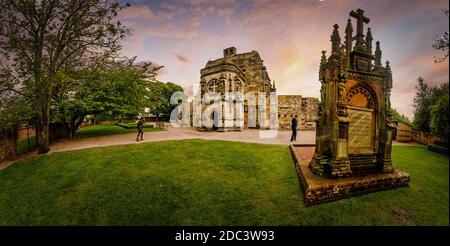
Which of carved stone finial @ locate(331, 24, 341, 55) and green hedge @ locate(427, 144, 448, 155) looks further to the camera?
green hedge @ locate(427, 144, 448, 155)

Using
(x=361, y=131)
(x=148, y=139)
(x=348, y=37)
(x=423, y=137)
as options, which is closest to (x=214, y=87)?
(x=148, y=139)

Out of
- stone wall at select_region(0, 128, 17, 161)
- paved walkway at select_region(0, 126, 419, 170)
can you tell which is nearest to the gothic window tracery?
paved walkway at select_region(0, 126, 419, 170)

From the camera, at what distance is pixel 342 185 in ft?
17.2

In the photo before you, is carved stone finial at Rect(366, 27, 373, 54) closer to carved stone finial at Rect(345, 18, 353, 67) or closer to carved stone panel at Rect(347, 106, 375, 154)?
carved stone finial at Rect(345, 18, 353, 67)

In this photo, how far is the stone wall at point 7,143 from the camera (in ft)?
33.9

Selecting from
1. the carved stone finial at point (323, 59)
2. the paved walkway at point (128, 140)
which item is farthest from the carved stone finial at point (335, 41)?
the paved walkway at point (128, 140)

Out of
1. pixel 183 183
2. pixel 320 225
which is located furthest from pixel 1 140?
pixel 320 225

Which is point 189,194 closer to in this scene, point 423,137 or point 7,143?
point 7,143

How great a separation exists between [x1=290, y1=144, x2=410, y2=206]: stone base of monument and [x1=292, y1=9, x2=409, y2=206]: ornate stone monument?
3 cm

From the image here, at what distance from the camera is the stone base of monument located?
196 inches

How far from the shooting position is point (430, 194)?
5.64 metres

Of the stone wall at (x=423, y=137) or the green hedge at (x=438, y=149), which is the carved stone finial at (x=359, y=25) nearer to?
the green hedge at (x=438, y=149)

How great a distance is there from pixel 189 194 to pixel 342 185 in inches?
181
